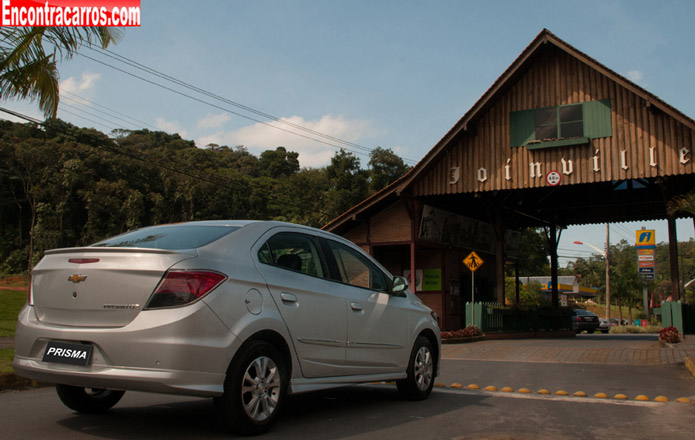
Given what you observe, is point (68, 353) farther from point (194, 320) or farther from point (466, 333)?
point (466, 333)

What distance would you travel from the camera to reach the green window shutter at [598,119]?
1959 cm

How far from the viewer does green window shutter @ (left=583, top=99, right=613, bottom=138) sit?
1959cm

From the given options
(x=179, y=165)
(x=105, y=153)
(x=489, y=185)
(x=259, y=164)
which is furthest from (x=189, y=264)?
(x=259, y=164)

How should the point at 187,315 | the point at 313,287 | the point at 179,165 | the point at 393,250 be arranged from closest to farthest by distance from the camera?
the point at 187,315, the point at 313,287, the point at 393,250, the point at 179,165

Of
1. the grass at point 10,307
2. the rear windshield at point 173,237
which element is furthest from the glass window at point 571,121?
the grass at point 10,307

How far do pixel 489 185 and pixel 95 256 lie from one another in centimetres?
1764

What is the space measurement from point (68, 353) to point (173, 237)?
46.8 inches

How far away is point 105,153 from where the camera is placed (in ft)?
206

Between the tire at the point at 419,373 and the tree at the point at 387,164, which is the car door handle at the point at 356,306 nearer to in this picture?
the tire at the point at 419,373

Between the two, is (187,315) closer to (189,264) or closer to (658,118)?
(189,264)

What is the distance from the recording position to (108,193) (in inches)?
2376

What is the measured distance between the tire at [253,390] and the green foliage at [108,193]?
5069 centimetres

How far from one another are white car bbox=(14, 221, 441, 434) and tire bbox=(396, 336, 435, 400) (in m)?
1.27

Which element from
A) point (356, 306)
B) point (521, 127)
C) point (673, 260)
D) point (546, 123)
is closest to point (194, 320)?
point (356, 306)
